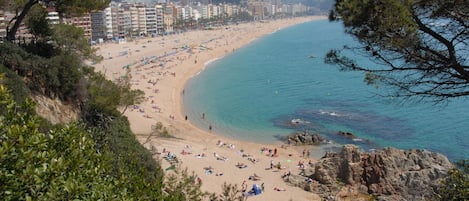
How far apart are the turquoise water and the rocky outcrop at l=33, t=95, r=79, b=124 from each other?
41.9 feet

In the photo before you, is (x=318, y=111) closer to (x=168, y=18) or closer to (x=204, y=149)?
(x=204, y=149)

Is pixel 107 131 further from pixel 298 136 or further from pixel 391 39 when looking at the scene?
pixel 298 136

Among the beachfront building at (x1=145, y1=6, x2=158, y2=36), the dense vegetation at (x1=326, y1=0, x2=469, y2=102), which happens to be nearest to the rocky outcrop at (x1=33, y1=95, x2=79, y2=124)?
the dense vegetation at (x1=326, y1=0, x2=469, y2=102)

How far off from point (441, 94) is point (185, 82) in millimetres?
35673

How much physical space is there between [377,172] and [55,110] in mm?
11366

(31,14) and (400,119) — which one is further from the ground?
(31,14)

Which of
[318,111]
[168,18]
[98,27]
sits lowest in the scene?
[318,111]

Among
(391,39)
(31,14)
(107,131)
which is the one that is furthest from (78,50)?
(391,39)

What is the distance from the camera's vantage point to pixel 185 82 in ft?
132

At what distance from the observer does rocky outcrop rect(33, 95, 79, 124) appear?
11.0 metres

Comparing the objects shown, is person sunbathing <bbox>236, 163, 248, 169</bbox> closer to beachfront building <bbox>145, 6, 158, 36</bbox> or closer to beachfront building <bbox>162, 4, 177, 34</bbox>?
beachfront building <bbox>145, 6, 158, 36</bbox>

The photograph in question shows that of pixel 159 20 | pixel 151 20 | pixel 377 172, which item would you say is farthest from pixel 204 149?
pixel 159 20

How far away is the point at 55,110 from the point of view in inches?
462

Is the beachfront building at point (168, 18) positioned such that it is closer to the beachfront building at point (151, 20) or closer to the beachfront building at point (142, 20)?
the beachfront building at point (151, 20)
